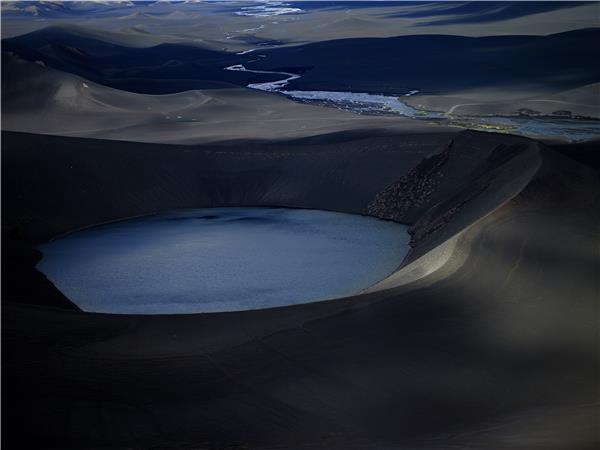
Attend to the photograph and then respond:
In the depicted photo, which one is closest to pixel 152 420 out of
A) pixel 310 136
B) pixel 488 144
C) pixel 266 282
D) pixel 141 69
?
pixel 266 282

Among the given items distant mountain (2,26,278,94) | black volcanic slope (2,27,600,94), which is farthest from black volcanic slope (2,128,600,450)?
distant mountain (2,26,278,94)

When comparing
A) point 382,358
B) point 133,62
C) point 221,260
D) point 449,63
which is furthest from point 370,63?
point 382,358

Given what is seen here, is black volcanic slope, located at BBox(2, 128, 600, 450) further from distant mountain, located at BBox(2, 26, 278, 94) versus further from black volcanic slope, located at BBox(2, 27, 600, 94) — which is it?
distant mountain, located at BBox(2, 26, 278, 94)

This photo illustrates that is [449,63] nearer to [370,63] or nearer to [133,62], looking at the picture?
[370,63]

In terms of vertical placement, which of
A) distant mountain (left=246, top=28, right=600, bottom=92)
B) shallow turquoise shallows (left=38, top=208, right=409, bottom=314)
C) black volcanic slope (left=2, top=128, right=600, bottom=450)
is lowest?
shallow turquoise shallows (left=38, top=208, right=409, bottom=314)

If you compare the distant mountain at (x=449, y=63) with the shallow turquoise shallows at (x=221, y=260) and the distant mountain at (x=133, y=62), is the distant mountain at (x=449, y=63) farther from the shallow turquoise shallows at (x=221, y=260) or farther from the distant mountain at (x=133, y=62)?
the shallow turquoise shallows at (x=221, y=260)

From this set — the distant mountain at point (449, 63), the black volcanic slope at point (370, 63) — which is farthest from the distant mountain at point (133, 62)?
the distant mountain at point (449, 63)
